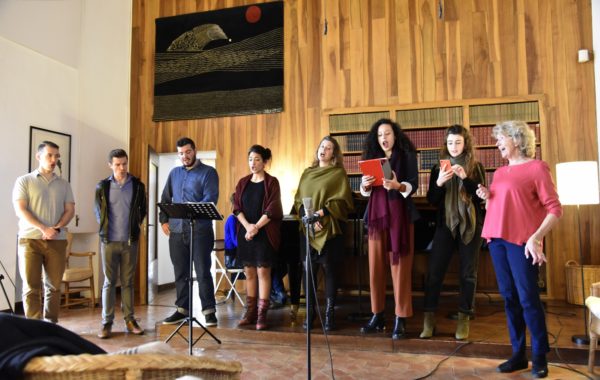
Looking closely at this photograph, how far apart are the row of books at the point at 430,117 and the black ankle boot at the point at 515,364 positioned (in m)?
3.22

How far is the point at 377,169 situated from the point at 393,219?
0.41m

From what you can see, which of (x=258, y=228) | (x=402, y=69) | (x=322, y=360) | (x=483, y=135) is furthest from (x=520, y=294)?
(x=402, y=69)

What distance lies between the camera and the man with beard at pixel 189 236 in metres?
3.71

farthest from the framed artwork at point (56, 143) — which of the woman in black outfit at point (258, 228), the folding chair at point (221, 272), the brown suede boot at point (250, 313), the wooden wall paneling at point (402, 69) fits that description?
the brown suede boot at point (250, 313)

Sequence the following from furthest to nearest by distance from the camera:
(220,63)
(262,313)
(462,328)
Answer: (220,63) → (262,313) → (462,328)

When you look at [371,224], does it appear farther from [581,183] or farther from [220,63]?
[220,63]

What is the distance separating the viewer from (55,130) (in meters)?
5.59

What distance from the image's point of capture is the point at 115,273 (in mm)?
3820

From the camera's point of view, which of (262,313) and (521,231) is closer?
(521,231)

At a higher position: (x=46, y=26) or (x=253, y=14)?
(x=253, y=14)

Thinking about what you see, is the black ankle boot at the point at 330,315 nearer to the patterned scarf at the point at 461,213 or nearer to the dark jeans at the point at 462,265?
the dark jeans at the point at 462,265

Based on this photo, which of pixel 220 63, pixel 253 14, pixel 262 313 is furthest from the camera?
pixel 220 63

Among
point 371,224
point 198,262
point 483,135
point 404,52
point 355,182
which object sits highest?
point 404,52

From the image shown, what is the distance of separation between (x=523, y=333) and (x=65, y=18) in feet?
20.9
